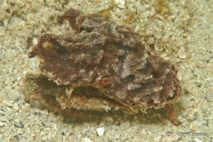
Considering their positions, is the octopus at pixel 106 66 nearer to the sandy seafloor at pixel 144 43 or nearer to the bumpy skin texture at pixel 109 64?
the bumpy skin texture at pixel 109 64

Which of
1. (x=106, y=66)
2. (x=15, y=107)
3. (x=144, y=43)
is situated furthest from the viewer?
(x=144, y=43)

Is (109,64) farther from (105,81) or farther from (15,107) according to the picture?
(15,107)

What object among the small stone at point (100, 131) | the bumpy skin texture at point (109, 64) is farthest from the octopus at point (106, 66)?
the small stone at point (100, 131)

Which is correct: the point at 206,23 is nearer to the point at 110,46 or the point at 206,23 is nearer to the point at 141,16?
the point at 141,16

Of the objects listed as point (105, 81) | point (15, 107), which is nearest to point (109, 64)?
point (105, 81)

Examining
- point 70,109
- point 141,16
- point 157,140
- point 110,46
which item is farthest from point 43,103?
point 141,16

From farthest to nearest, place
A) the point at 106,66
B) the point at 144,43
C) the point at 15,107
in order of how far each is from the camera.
→ 1. the point at 144,43
2. the point at 15,107
3. the point at 106,66

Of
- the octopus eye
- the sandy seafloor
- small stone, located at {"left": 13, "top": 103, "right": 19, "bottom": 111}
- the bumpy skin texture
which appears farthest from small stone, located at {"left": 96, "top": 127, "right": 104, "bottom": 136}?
small stone, located at {"left": 13, "top": 103, "right": 19, "bottom": 111}
